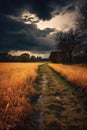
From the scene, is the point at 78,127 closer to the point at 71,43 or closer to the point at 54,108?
the point at 54,108

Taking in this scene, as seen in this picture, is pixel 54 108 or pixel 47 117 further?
pixel 54 108

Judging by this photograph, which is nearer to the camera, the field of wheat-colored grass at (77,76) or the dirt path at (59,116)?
the dirt path at (59,116)

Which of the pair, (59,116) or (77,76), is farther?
(77,76)

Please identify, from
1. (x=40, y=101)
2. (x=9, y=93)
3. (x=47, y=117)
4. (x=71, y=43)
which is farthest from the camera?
(x=71, y=43)

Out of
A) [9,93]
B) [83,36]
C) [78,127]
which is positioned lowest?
[78,127]

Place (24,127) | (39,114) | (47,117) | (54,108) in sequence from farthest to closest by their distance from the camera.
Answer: (54,108), (39,114), (47,117), (24,127)

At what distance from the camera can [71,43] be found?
4975 centimetres

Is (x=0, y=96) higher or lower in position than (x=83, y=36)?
lower

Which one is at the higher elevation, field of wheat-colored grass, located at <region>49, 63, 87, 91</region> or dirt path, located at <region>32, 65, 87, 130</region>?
field of wheat-colored grass, located at <region>49, 63, 87, 91</region>

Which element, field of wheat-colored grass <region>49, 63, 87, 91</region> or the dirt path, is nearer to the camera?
the dirt path

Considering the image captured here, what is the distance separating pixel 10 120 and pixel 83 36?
20.3 m

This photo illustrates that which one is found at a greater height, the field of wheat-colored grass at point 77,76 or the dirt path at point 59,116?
the field of wheat-colored grass at point 77,76

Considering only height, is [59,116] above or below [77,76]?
below

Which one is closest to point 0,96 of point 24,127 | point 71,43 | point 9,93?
point 9,93
